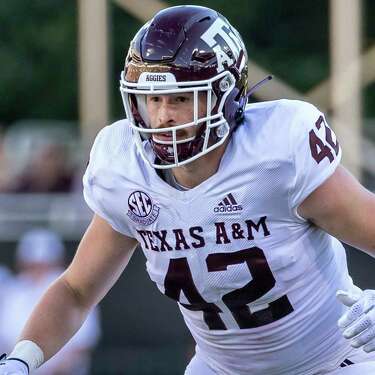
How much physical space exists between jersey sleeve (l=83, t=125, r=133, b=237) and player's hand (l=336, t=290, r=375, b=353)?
695mm

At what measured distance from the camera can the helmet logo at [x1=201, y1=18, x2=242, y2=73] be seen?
11.1 feet

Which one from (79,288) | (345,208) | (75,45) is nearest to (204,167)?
(345,208)

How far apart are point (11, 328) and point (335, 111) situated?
3.16m

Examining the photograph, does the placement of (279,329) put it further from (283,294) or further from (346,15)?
(346,15)

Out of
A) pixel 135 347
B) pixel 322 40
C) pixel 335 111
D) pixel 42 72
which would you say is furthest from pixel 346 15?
pixel 42 72

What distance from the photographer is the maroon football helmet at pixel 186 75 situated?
3.33 metres

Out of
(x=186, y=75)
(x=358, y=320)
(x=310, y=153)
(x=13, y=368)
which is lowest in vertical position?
(x=13, y=368)

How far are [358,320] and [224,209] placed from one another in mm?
476

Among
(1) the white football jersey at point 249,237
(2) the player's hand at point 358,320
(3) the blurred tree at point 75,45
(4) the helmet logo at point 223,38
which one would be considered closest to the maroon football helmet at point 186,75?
(4) the helmet logo at point 223,38

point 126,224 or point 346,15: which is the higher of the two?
point 126,224

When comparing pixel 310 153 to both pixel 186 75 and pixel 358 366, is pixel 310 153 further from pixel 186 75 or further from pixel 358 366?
pixel 358 366

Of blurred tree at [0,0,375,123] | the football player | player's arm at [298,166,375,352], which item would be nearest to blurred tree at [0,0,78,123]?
blurred tree at [0,0,375,123]

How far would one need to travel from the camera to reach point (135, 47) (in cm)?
344

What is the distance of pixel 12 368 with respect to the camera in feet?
11.1
